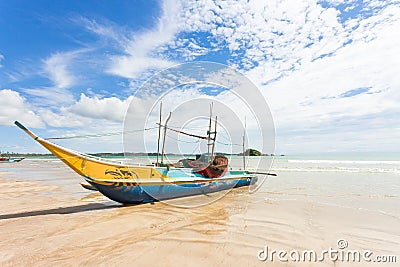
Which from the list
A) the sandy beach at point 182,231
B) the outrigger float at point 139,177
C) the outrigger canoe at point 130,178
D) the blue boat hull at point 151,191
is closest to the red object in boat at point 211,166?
the outrigger float at point 139,177

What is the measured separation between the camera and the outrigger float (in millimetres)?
7078

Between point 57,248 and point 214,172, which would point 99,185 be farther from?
point 214,172

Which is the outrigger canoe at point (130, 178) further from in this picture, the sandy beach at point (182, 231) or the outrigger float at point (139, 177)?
the sandy beach at point (182, 231)

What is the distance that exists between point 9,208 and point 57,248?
528 cm

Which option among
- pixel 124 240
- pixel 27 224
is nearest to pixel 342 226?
pixel 124 240

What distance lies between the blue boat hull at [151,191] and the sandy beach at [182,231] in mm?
→ 364

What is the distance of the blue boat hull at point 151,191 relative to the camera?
7917 millimetres

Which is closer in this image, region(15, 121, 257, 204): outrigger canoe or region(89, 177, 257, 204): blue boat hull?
region(15, 121, 257, 204): outrigger canoe

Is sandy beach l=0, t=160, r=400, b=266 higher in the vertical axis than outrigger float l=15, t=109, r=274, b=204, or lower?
lower

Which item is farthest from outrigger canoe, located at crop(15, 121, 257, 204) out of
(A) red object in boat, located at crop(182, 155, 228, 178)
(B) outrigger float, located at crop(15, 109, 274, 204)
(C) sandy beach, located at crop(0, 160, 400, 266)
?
(C) sandy beach, located at crop(0, 160, 400, 266)

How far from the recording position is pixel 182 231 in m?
5.94

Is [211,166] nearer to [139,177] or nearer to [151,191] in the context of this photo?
[151,191]

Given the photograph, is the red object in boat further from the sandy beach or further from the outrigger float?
the sandy beach

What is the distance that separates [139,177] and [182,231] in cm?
322
